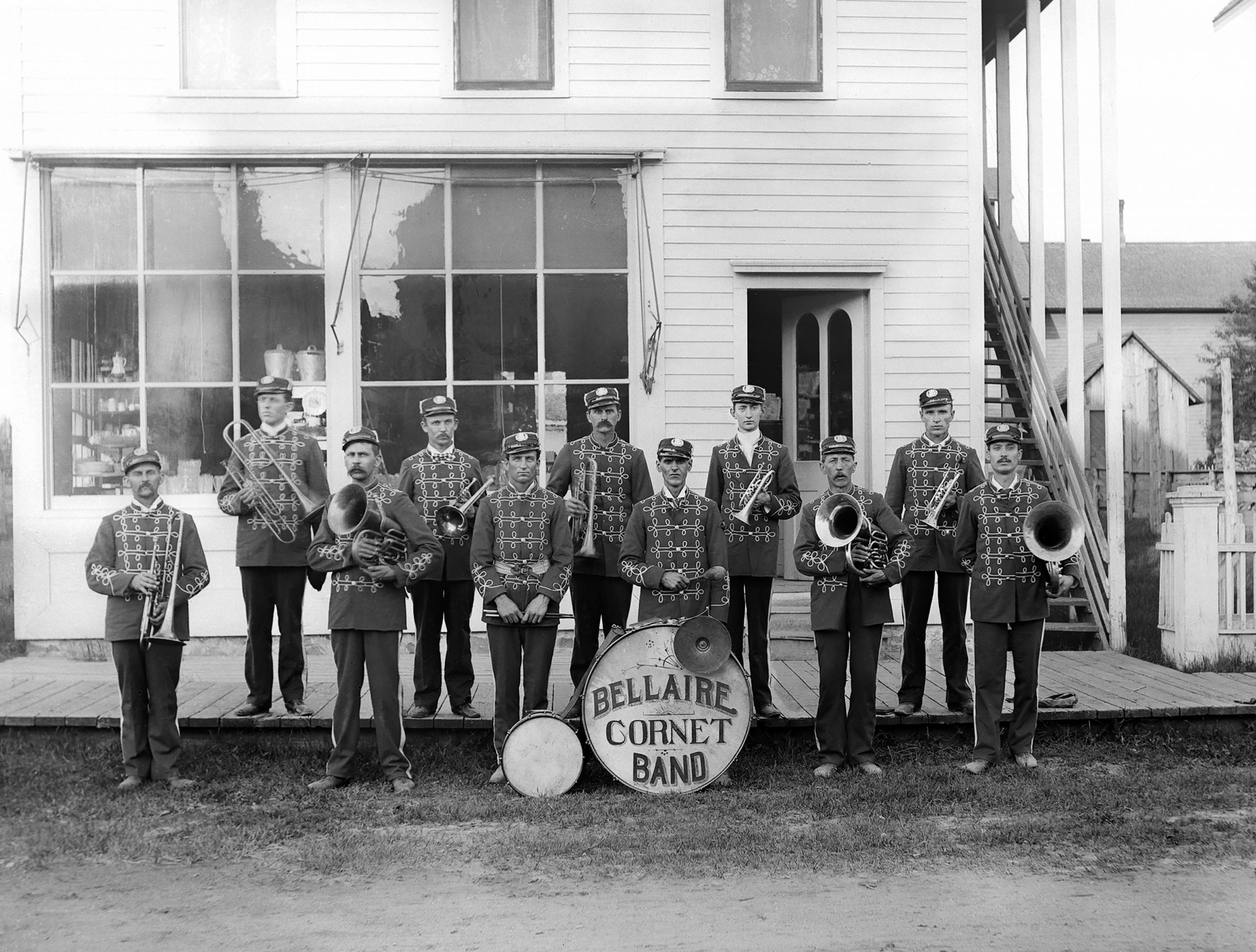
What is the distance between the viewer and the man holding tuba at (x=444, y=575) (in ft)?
25.8

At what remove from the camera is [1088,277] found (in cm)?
5453

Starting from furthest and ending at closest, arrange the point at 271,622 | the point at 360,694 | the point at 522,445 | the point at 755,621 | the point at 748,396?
the point at 748,396 → the point at 755,621 → the point at 271,622 → the point at 522,445 → the point at 360,694

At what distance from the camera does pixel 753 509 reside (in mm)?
A: 8016

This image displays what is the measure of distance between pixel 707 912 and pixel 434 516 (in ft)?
11.5

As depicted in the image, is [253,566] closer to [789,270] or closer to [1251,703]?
[789,270]

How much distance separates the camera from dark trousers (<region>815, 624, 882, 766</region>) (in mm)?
Result: 7285

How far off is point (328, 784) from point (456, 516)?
1.71 metres

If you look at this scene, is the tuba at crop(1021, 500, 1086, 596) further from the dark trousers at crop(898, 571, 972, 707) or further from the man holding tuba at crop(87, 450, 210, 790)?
the man holding tuba at crop(87, 450, 210, 790)

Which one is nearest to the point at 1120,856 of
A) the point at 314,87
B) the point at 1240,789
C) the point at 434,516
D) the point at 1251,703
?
the point at 1240,789

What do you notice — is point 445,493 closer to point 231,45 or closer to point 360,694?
point 360,694

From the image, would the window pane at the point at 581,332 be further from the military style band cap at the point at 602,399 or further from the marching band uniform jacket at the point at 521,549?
the marching band uniform jacket at the point at 521,549

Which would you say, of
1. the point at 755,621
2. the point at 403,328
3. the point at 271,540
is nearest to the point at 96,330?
the point at 403,328

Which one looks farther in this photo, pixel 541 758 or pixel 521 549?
pixel 521 549

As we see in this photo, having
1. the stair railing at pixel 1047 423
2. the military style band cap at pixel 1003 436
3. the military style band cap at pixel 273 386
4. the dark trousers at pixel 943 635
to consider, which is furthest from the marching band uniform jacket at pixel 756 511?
the stair railing at pixel 1047 423
